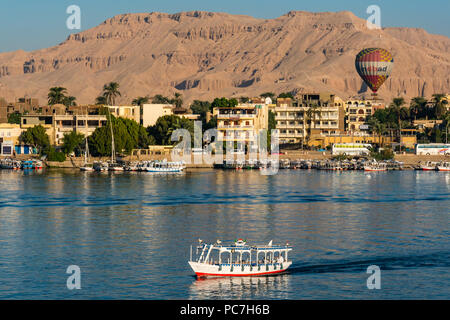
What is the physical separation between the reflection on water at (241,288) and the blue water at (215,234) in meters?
0.08

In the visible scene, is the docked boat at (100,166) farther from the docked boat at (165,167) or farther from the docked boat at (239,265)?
the docked boat at (239,265)

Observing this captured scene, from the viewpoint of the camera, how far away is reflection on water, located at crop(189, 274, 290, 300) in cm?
6169

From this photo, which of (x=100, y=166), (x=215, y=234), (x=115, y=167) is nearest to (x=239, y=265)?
→ (x=215, y=234)

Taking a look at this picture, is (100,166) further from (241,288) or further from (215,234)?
(241,288)

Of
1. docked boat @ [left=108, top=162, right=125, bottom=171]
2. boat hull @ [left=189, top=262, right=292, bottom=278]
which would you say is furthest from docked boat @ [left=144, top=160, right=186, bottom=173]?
boat hull @ [left=189, top=262, right=292, bottom=278]

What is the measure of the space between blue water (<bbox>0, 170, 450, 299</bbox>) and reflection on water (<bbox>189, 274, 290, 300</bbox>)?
0.08 metres

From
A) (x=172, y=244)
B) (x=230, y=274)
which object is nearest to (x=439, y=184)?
(x=172, y=244)

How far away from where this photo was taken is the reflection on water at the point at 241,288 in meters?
61.7

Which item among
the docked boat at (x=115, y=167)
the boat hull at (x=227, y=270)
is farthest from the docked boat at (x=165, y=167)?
the boat hull at (x=227, y=270)

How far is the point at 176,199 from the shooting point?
412ft

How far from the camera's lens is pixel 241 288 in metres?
63.9

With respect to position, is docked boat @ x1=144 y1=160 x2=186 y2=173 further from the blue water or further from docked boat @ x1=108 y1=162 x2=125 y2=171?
the blue water
